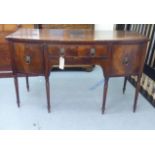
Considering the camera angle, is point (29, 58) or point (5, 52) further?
point (5, 52)

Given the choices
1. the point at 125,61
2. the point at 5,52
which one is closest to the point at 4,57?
the point at 5,52

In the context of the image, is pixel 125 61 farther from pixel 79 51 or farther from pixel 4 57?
pixel 4 57

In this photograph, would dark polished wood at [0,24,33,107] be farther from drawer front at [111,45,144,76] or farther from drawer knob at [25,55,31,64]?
drawer front at [111,45,144,76]

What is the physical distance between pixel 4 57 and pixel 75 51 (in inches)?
49.0

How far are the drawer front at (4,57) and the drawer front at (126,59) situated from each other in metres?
1.41

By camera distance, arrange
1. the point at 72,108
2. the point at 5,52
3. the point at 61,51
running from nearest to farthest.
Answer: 1. the point at 61,51
2. the point at 72,108
3. the point at 5,52

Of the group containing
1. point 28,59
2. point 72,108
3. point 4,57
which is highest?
point 28,59

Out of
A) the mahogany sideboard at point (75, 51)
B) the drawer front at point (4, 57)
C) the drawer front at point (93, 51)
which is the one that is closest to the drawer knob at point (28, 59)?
the mahogany sideboard at point (75, 51)

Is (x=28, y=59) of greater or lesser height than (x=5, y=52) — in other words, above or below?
above

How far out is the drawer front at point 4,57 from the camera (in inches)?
92.7

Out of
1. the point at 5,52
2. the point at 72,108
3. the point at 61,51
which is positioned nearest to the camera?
the point at 61,51

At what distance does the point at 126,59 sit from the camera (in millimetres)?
1611
